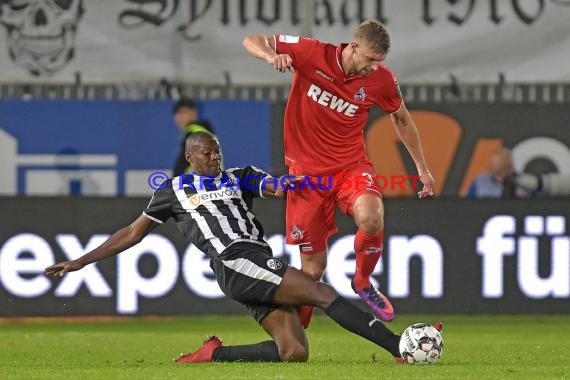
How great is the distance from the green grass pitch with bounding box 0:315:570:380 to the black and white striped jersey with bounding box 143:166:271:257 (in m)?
0.87

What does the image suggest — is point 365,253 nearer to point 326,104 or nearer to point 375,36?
point 326,104

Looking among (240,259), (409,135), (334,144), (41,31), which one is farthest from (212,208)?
(41,31)

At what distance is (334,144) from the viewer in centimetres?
1062

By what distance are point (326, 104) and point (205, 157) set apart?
1.06 m

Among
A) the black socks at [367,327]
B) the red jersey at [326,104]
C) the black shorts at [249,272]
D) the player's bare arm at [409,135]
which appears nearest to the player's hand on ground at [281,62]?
the red jersey at [326,104]

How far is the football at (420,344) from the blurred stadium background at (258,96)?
16.9 feet

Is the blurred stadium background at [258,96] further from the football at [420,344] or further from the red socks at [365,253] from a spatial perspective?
the football at [420,344]

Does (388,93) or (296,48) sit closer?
(296,48)

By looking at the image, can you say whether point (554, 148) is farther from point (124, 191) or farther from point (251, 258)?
point (251, 258)

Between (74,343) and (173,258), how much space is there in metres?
2.22

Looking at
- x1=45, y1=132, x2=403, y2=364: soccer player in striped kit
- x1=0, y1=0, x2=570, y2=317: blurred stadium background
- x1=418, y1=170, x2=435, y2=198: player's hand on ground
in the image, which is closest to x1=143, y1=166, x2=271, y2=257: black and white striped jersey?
x1=45, y1=132, x2=403, y2=364: soccer player in striped kit

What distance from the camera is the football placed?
9188 millimetres

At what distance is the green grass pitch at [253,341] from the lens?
29.1ft

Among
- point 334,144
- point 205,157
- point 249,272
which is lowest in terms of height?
point 249,272
